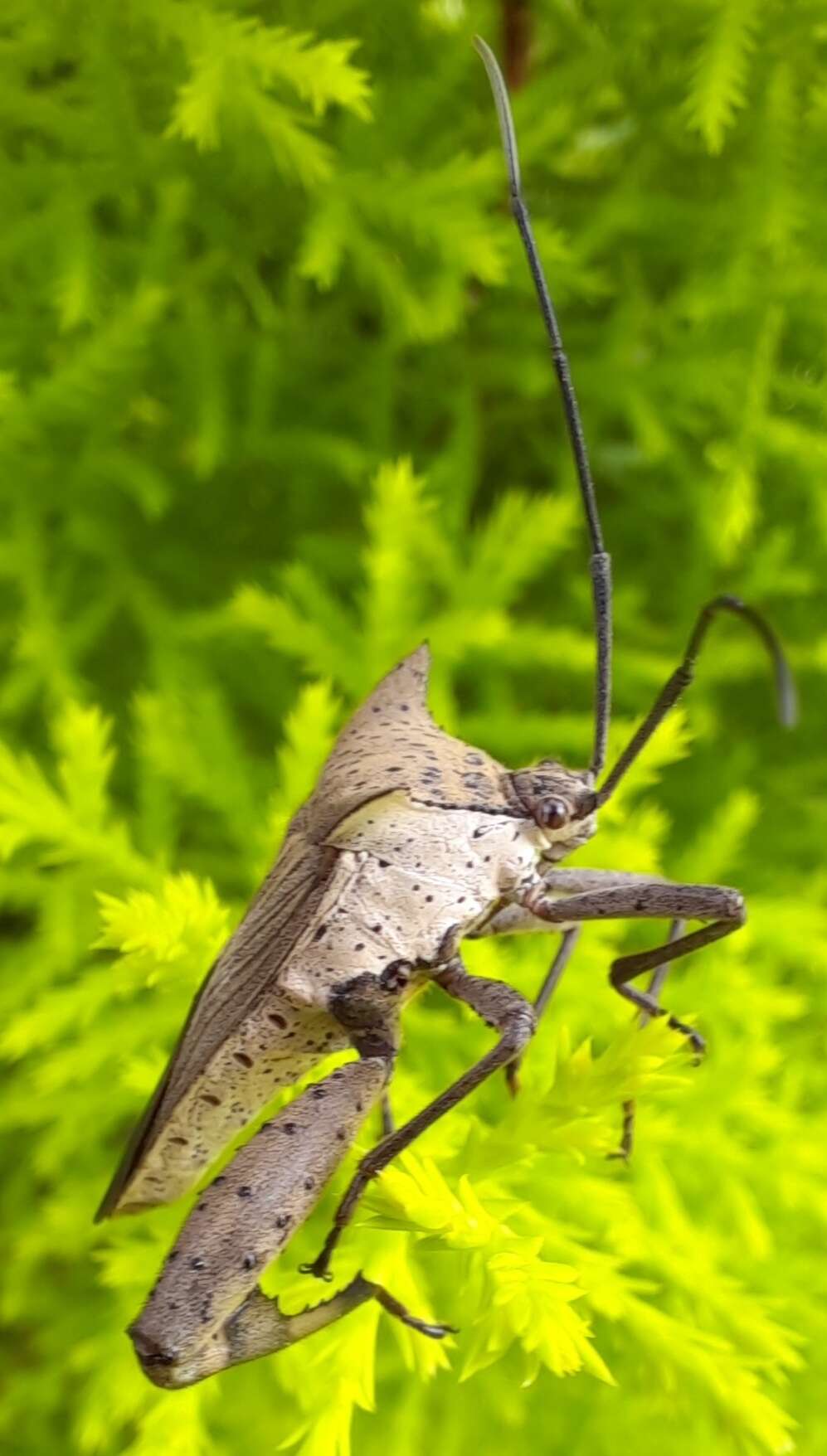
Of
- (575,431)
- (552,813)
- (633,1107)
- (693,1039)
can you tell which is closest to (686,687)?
(552,813)

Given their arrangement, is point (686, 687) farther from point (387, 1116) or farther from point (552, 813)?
point (387, 1116)

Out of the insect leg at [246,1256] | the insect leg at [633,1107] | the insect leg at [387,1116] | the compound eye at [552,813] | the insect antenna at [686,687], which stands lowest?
Result: the insect leg at [246,1256]

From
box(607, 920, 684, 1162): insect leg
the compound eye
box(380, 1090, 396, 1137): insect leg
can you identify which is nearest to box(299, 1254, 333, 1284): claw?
box(380, 1090, 396, 1137): insect leg

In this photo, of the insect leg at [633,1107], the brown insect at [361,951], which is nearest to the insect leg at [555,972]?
the brown insect at [361,951]

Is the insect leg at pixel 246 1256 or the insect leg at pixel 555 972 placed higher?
the insect leg at pixel 555 972

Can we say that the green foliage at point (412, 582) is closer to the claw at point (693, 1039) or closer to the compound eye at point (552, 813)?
the claw at point (693, 1039)

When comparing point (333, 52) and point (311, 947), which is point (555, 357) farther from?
point (311, 947)

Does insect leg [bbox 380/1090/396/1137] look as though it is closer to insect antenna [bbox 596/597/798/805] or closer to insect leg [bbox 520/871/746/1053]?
insect leg [bbox 520/871/746/1053]
